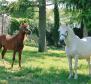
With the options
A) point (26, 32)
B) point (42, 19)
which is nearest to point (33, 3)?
point (42, 19)

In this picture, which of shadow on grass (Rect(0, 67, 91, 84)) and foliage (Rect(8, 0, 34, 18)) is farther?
foliage (Rect(8, 0, 34, 18))

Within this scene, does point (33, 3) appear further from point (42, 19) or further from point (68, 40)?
point (68, 40)

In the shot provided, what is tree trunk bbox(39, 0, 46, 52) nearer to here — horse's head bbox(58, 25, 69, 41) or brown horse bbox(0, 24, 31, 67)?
brown horse bbox(0, 24, 31, 67)

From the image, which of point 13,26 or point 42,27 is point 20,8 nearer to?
point 42,27

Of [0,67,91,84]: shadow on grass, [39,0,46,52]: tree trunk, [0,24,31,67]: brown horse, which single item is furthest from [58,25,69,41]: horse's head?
[39,0,46,52]: tree trunk

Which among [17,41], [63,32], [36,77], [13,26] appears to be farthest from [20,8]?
[63,32]

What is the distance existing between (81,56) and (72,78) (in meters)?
0.75

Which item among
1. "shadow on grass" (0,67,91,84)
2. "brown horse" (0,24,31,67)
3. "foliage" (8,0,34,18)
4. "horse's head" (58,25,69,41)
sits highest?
"foliage" (8,0,34,18)

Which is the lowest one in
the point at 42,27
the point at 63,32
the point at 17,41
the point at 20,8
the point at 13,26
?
the point at 13,26

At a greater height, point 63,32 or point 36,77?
point 63,32

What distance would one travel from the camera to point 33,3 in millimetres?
25312

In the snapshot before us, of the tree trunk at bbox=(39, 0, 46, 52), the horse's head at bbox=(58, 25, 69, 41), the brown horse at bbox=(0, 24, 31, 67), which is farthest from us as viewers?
the tree trunk at bbox=(39, 0, 46, 52)

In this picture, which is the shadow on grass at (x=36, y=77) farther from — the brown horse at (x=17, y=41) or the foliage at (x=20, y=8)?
the foliage at (x=20, y=8)

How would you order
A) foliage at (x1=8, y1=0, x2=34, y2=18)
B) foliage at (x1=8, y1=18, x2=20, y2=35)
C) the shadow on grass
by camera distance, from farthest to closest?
foliage at (x1=8, y1=18, x2=20, y2=35), foliage at (x1=8, y1=0, x2=34, y2=18), the shadow on grass
